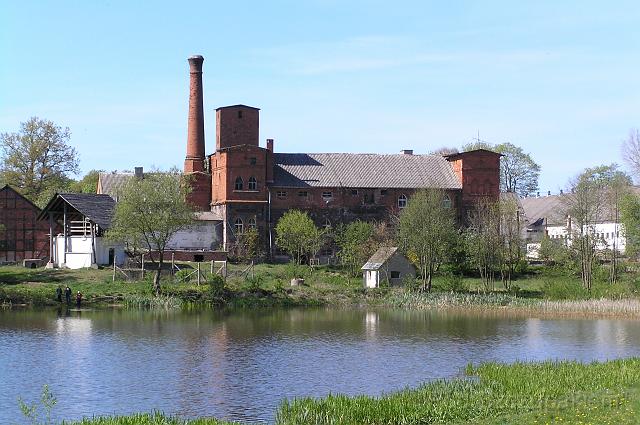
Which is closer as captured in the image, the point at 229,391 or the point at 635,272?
the point at 229,391

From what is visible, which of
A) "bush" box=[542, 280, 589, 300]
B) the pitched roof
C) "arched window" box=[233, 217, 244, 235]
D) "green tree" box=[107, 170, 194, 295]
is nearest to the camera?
"bush" box=[542, 280, 589, 300]

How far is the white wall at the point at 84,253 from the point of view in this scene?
59750 millimetres

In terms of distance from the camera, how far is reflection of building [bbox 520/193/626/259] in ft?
253

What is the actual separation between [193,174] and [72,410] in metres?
51.6

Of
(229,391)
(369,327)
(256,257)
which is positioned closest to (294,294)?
(369,327)

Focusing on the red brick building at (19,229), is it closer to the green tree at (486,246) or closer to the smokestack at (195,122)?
the smokestack at (195,122)

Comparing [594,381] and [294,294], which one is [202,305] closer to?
[294,294]

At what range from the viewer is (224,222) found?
69688 millimetres

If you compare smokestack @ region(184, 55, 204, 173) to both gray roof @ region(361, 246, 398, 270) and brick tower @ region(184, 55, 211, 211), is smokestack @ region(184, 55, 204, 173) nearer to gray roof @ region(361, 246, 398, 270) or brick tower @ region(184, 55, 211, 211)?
brick tower @ region(184, 55, 211, 211)

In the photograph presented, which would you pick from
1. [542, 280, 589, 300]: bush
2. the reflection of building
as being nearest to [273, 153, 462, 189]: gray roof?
the reflection of building

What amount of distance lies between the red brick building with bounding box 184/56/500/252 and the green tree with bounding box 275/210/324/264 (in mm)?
3604

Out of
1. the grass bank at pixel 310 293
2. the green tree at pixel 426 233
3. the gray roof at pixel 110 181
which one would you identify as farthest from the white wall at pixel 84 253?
the green tree at pixel 426 233

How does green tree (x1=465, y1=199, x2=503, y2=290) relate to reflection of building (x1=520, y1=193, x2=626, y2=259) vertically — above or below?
below

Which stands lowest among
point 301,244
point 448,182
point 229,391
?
Result: point 229,391
